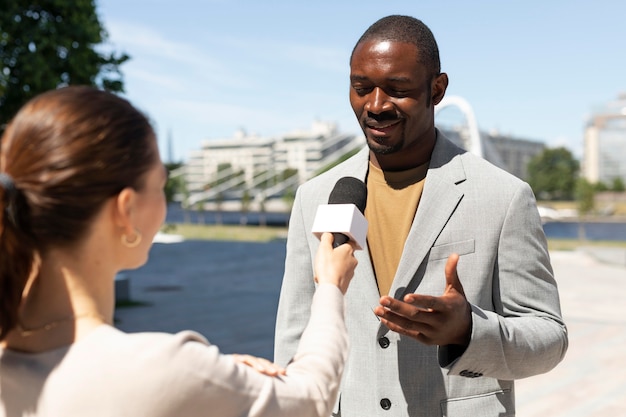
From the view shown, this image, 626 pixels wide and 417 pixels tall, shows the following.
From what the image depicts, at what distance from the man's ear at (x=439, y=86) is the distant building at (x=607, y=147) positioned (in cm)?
16941

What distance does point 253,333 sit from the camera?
11.5 m

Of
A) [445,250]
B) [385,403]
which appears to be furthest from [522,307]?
[385,403]

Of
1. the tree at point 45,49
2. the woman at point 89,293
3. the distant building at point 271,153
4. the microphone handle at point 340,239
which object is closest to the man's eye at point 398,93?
the microphone handle at point 340,239

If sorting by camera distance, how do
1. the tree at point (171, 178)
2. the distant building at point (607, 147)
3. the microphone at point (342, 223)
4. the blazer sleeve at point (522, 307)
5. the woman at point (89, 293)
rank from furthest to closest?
the distant building at point (607, 147) → the tree at point (171, 178) → the blazer sleeve at point (522, 307) → the microphone at point (342, 223) → the woman at point (89, 293)

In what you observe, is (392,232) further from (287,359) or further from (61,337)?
(61,337)

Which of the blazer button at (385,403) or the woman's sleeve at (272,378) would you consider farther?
the blazer button at (385,403)

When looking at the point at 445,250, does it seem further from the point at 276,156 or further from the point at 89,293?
the point at 276,156

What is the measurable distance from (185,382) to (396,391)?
0.98m

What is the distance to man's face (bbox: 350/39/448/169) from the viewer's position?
85.9 inches

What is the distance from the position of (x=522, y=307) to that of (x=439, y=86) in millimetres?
792

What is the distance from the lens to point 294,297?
2.33m

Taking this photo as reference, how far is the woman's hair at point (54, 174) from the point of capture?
1.37 metres

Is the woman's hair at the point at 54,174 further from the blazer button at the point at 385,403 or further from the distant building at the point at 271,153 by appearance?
the distant building at the point at 271,153

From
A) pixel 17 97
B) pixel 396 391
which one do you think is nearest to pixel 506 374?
pixel 396 391
